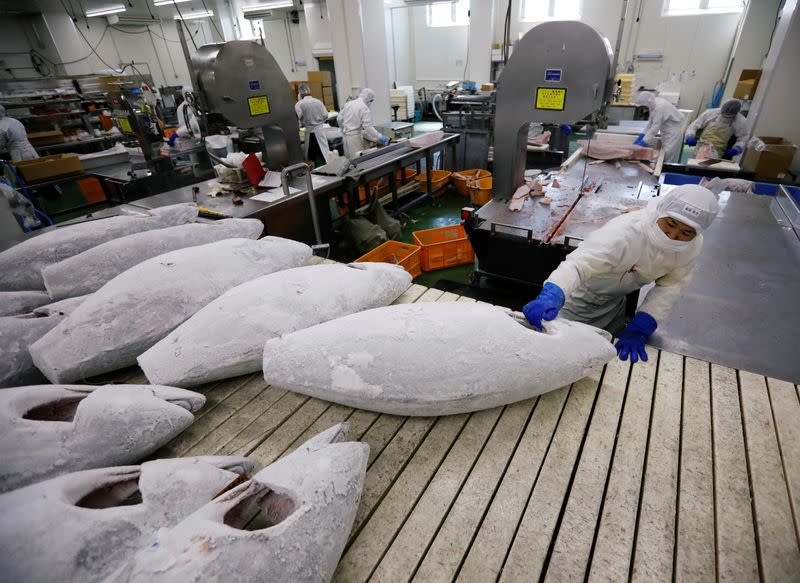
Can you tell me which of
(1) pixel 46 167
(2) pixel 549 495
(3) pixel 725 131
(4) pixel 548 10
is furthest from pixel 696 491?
(4) pixel 548 10

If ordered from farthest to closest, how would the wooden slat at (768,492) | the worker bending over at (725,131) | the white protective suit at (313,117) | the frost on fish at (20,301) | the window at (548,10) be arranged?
the window at (548,10), the white protective suit at (313,117), the worker bending over at (725,131), the frost on fish at (20,301), the wooden slat at (768,492)

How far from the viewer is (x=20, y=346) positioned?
1.67m

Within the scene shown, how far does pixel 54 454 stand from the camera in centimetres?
123

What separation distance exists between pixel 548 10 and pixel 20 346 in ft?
44.4

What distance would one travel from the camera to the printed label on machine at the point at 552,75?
104 inches

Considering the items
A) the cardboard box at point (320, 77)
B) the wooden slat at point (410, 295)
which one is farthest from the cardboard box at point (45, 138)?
the wooden slat at point (410, 295)

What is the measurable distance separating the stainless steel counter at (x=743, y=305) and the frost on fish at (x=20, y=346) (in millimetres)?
3171

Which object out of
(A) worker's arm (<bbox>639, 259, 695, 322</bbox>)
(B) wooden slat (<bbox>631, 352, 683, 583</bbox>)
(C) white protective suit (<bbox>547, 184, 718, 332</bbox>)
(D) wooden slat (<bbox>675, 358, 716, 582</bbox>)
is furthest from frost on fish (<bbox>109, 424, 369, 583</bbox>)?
(A) worker's arm (<bbox>639, 259, 695, 322</bbox>)

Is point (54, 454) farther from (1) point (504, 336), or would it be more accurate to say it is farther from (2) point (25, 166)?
(2) point (25, 166)

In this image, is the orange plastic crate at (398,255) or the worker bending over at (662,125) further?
the worker bending over at (662,125)

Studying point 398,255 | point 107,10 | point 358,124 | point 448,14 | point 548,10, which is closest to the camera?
point 398,255

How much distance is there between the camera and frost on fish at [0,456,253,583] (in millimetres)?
932

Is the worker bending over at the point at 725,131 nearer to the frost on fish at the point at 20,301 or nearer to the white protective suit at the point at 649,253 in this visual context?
the white protective suit at the point at 649,253

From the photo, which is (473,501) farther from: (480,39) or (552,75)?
(480,39)
